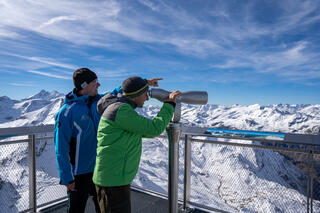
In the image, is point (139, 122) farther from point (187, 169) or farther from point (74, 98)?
point (187, 169)

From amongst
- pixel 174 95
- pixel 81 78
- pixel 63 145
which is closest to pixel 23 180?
pixel 63 145

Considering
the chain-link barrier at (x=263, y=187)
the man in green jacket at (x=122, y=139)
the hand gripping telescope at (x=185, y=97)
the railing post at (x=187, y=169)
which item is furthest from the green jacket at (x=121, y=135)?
the railing post at (x=187, y=169)

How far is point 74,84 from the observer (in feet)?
6.98

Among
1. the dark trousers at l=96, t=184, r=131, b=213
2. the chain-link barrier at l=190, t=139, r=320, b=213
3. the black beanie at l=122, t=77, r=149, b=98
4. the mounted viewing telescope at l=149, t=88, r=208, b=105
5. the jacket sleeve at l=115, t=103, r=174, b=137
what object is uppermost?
the black beanie at l=122, t=77, r=149, b=98

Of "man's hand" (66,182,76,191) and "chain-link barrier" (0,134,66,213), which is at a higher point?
"man's hand" (66,182,76,191)

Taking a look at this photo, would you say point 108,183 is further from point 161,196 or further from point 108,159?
point 161,196

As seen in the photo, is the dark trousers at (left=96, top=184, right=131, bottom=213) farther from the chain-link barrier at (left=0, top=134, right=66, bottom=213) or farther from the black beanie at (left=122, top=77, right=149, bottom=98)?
the chain-link barrier at (left=0, top=134, right=66, bottom=213)

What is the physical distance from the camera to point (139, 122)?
1.43 metres

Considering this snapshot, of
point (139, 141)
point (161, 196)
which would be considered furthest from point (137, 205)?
point (139, 141)

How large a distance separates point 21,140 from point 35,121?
738ft

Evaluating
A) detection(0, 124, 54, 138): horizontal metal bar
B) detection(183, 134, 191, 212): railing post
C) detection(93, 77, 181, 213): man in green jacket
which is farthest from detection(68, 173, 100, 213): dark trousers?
detection(183, 134, 191, 212): railing post

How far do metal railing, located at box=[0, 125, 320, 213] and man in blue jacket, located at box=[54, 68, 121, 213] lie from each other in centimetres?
87

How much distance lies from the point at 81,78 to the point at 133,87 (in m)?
0.81

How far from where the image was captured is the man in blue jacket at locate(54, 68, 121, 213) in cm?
198
